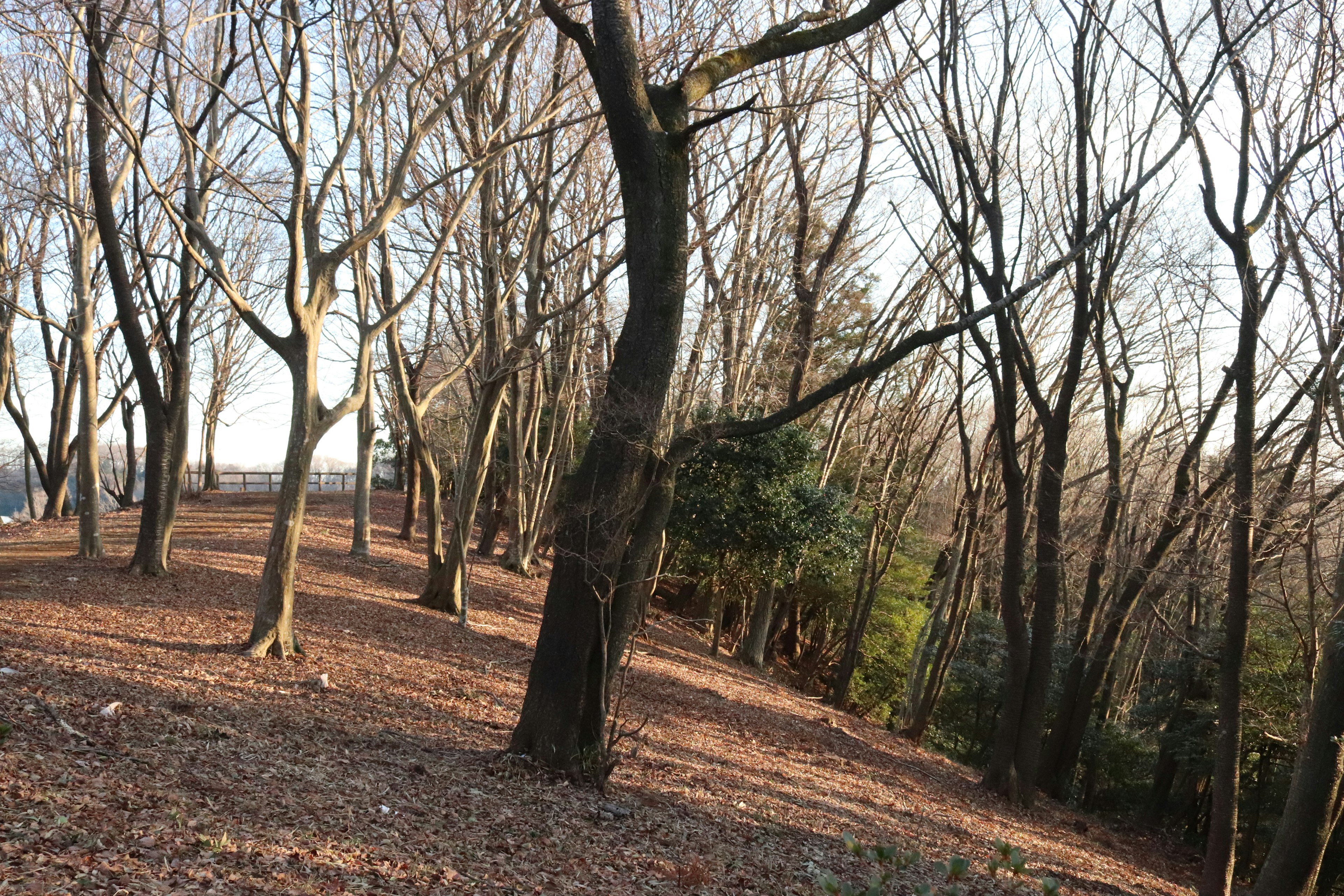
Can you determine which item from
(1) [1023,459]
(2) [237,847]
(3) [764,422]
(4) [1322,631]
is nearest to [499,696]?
(3) [764,422]

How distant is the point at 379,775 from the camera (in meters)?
6.06

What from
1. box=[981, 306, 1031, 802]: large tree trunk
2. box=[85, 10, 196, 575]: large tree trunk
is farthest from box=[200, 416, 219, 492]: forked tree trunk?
box=[981, 306, 1031, 802]: large tree trunk

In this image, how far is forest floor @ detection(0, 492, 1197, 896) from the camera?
14.0 ft

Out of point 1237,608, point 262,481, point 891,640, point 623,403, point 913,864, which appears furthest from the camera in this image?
point 262,481

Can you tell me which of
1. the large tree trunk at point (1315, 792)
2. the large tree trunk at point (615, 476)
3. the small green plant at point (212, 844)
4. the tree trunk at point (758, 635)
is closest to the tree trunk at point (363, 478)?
the tree trunk at point (758, 635)

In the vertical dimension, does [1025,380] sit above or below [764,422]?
above

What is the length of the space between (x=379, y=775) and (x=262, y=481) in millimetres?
36661

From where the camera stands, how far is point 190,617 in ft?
30.0

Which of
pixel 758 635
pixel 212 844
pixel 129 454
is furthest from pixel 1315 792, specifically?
pixel 129 454

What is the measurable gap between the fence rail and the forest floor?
72.8ft

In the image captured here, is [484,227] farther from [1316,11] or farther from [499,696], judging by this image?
[1316,11]

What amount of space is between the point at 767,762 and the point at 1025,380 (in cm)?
566

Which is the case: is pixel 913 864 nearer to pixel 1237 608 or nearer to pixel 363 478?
pixel 1237 608

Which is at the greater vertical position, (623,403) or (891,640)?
(623,403)
